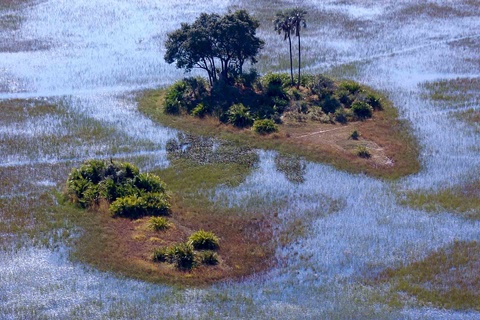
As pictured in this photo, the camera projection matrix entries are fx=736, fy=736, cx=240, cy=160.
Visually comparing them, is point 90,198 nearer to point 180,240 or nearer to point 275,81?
point 180,240

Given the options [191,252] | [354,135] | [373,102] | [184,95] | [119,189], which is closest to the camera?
[191,252]

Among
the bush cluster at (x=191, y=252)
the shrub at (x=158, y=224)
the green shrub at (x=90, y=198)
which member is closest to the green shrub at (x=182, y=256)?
the bush cluster at (x=191, y=252)

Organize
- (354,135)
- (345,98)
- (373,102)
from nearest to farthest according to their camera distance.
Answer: (354,135) → (373,102) → (345,98)

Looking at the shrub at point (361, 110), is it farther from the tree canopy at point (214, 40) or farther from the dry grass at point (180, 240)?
the dry grass at point (180, 240)

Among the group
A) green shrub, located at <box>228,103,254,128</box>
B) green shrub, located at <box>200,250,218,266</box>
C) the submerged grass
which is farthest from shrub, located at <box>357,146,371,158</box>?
green shrub, located at <box>200,250,218,266</box>

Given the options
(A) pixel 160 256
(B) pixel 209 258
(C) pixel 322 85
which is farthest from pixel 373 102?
(A) pixel 160 256

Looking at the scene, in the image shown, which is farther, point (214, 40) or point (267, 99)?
point (267, 99)

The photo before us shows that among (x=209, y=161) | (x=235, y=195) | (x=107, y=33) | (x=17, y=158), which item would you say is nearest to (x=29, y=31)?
(x=107, y=33)
